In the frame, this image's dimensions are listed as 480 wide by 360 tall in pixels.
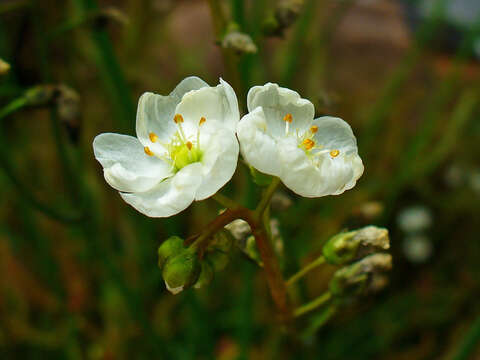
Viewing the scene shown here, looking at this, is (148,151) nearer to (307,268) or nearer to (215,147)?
(215,147)

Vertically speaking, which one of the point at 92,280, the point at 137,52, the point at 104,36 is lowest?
the point at 92,280

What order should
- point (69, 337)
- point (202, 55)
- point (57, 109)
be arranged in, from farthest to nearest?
point (202, 55) < point (69, 337) < point (57, 109)

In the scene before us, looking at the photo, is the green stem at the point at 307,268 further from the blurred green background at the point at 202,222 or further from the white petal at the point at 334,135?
the blurred green background at the point at 202,222

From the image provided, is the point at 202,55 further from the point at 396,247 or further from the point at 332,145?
the point at 332,145

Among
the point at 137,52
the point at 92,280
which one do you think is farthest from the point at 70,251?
the point at 137,52

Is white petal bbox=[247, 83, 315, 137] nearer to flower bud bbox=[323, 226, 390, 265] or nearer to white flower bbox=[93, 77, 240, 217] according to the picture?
white flower bbox=[93, 77, 240, 217]

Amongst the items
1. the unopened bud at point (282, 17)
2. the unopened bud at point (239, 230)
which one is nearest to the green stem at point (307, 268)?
the unopened bud at point (239, 230)
